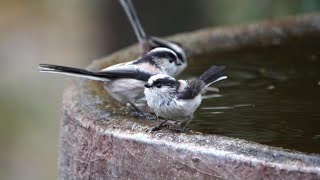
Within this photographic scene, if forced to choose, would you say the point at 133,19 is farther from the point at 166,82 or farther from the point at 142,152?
the point at 142,152

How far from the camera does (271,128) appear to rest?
3734 millimetres

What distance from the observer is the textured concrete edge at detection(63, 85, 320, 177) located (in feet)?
9.22

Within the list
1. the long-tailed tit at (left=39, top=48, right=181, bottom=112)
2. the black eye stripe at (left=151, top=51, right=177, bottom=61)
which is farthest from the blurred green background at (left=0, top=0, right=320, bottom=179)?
the long-tailed tit at (left=39, top=48, right=181, bottom=112)

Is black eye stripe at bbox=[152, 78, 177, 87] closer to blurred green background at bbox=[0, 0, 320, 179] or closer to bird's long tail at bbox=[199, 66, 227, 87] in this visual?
bird's long tail at bbox=[199, 66, 227, 87]

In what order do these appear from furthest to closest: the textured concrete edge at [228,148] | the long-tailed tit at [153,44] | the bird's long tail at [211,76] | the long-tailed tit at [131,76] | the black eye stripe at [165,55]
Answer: the long-tailed tit at [153,44]
the black eye stripe at [165,55]
the long-tailed tit at [131,76]
the bird's long tail at [211,76]
the textured concrete edge at [228,148]

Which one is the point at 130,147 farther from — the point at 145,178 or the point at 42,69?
the point at 42,69

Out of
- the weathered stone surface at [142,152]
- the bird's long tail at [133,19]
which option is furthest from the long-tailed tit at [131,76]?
the bird's long tail at [133,19]

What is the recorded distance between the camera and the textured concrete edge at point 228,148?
9.22ft

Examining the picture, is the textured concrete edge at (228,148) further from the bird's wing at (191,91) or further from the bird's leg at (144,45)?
the bird's leg at (144,45)

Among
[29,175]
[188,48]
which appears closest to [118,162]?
[188,48]

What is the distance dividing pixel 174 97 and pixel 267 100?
33.5 inches

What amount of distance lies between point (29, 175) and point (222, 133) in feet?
24.8

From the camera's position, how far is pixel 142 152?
128 inches

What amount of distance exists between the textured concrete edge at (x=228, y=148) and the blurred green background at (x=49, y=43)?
5346 millimetres
